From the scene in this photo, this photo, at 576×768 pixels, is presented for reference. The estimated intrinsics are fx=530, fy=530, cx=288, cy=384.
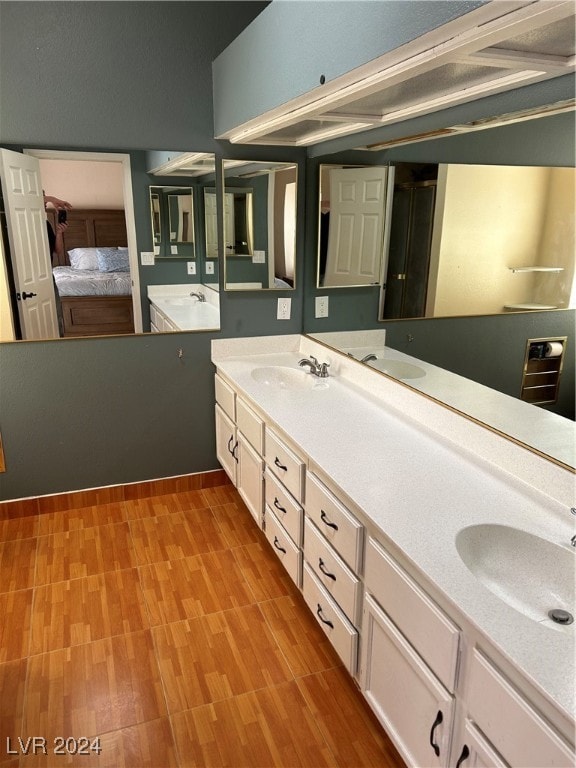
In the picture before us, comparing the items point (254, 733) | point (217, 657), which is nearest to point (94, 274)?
point (217, 657)

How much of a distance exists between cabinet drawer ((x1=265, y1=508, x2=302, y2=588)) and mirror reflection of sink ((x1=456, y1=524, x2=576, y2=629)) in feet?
2.80

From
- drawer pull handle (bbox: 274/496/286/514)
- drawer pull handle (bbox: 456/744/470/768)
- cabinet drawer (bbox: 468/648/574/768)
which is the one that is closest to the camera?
cabinet drawer (bbox: 468/648/574/768)

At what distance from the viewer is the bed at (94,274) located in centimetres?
273

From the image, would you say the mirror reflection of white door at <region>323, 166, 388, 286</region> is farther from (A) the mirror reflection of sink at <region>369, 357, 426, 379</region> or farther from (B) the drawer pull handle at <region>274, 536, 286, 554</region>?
(B) the drawer pull handle at <region>274, 536, 286, 554</region>

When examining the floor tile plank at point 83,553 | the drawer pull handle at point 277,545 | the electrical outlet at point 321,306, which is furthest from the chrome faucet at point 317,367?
the floor tile plank at point 83,553

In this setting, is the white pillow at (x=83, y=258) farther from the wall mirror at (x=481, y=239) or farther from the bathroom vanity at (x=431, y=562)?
the wall mirror at (x=481, y=239)

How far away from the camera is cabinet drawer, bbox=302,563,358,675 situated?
172 centimetres

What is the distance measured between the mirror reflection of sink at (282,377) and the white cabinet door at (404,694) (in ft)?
4.70

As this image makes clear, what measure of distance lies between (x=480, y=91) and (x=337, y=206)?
1.28m

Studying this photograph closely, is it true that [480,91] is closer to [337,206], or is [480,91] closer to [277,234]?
[337,206]

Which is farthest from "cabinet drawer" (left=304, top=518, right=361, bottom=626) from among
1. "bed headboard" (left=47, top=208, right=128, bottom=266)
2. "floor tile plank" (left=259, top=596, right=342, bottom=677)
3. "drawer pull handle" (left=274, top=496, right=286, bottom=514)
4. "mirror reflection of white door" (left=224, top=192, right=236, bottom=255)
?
"bed headboard" (left=47, top=208, right=128, bottom=266)

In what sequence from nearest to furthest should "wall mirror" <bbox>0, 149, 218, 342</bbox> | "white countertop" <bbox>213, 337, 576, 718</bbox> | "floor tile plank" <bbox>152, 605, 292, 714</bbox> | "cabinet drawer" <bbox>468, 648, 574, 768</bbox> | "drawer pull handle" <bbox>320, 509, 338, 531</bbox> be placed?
1. "cabinet drawer" <bbox>468, 648, 574, 768</bbox>
2. "white countertop" <bbox>213, 337, 576, 718</bbox>
3. "drawer pull handle" <bbox>320, 509, 338, 531</bbox>
4. "floor tile plank" <bbox>152, 605, 292, 714</bbox>
5. "wall mirror" <bbox>0, 149, 218, 342</bbox>

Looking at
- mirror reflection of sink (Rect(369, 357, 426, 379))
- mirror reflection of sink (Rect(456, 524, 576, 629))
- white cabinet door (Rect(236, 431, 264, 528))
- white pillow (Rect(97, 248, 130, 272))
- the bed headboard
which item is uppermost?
the bed headboard

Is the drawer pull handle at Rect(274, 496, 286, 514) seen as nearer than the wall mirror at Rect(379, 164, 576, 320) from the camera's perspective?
No
